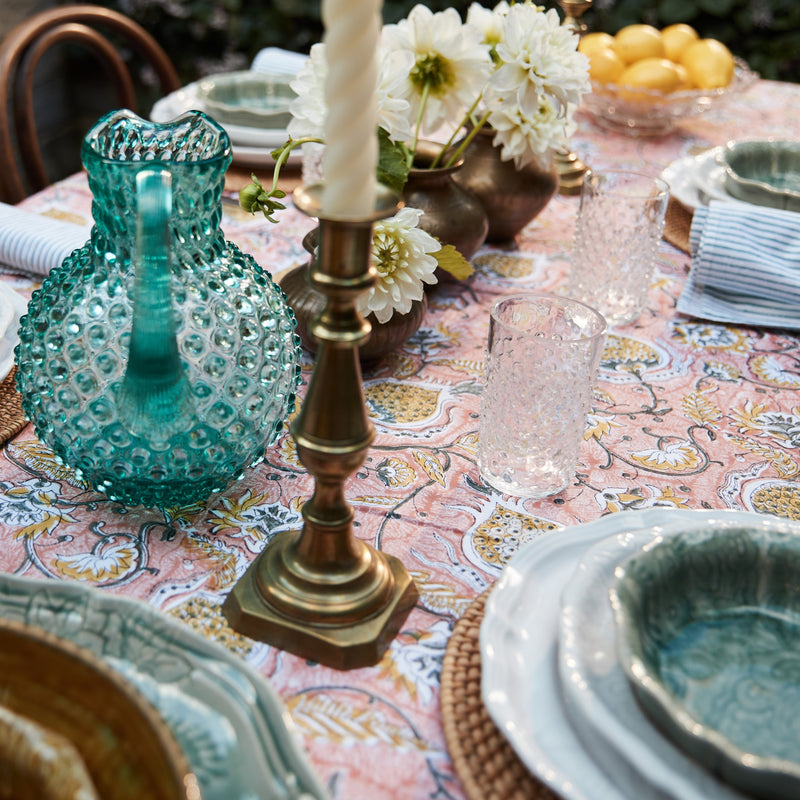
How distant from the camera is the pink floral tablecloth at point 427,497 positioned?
Result: 46 cm

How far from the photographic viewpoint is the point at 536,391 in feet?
2.06

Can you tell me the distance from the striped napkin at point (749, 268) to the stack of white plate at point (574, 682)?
1.52 feet

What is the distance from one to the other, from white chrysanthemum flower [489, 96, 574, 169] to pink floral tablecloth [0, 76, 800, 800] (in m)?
0.16

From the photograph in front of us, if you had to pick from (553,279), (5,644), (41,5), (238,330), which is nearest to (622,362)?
(553,279)

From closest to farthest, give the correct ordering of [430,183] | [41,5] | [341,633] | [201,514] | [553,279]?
[341,633]
[201,514]
[430,183]
[553,279]
[41,5]

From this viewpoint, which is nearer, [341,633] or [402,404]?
[341,633]

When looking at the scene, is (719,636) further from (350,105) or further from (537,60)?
(537,60)

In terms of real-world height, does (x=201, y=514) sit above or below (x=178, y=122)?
below

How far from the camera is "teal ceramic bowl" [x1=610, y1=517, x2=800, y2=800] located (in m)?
0.40

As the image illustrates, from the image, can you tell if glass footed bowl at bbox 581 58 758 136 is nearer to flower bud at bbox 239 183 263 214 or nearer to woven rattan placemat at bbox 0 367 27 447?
flower bud at bbox 239 183 263 214

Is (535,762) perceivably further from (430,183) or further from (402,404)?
(430,183)

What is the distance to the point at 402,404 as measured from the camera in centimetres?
75

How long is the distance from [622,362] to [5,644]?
2.05 ft

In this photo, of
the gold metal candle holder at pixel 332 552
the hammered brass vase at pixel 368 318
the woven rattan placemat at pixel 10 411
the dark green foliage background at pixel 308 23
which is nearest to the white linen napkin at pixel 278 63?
the hammered brass vase at pixel 368 318
